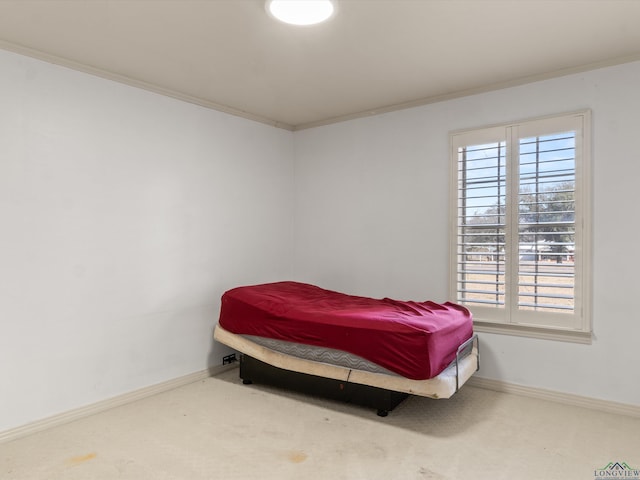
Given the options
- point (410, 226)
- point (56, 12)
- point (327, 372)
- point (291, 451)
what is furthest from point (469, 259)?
point (56, 12)

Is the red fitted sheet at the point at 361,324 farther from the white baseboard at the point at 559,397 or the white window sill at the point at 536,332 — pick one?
the white baseboard at the point at 559,397

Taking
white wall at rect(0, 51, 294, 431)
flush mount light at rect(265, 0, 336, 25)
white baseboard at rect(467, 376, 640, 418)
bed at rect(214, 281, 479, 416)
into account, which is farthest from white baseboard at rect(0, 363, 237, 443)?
flush mount light at rect(265, 0, 336, 25)

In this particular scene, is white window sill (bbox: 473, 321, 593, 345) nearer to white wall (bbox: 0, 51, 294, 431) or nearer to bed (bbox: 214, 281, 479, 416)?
bed (bbox: 214, 281, 479, 416)

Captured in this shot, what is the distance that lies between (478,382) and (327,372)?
4.37 feet

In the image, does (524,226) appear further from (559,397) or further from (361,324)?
(361,324)

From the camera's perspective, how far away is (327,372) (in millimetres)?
3039

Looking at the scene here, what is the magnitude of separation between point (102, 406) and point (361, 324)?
6.34 feet

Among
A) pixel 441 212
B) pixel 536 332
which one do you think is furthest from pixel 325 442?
pixel 441 212

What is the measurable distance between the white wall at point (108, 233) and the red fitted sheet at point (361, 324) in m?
0.54

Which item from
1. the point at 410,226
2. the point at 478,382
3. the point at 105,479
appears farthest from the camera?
the point at 410,226

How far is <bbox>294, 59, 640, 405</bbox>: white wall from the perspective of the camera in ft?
9.71

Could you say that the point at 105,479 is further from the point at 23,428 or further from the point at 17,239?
the point at 17,239

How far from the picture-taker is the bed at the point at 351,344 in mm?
2723

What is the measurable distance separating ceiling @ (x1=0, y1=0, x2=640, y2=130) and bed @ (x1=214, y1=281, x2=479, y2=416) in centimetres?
174
